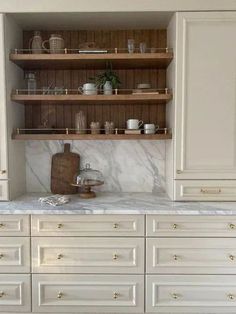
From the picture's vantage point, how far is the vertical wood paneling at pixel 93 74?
8.07 feet

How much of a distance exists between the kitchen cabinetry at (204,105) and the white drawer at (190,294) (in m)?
0.55

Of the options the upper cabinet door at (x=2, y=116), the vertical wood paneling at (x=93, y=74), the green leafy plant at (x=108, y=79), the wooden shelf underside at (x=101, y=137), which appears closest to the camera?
the upper cabinet door at (x=2, y=116)

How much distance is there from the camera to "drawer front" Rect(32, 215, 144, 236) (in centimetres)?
198

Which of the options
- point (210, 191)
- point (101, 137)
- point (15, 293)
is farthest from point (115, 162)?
point (15, 293)

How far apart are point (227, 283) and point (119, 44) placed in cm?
199

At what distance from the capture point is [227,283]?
2006mm

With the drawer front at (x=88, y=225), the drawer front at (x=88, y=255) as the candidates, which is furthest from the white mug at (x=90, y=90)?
the drawer front at (x=88, y=255)

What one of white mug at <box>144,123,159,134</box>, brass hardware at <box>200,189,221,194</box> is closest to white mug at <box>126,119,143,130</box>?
white mug at <box>144,123,159,134</box>

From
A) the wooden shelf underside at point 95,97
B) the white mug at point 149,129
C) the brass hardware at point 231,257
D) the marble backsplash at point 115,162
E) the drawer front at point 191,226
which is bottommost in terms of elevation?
the brass hardware at point 231,257

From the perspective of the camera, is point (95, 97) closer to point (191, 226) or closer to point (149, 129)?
point (149, 129)

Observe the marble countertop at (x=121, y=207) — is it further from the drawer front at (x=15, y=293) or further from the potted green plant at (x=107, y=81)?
the potted green plant at (x=107, y=81)

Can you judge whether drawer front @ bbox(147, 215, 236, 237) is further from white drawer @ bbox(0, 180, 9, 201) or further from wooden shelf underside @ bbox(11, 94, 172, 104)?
white drawer @ bbox(0, 180, 9, 201)

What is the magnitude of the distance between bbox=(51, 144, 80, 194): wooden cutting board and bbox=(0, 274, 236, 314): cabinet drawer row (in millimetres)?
720

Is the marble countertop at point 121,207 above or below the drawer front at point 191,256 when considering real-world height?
above
